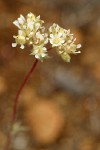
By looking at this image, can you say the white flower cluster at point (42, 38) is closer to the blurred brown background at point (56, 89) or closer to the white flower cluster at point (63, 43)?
the white flower cluster at point (63, 43)

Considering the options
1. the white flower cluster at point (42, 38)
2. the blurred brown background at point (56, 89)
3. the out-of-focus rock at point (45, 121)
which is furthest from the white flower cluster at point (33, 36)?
the out-of-focus rock at point (45, 121)

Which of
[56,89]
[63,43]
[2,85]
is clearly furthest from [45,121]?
[63,43]

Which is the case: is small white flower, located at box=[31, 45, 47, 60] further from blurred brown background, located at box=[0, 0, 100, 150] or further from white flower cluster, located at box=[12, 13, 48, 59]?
blurred brown background, located at box=[0, 0, 100, 150]

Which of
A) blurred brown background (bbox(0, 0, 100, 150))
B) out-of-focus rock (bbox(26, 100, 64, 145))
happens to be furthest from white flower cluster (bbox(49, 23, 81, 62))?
out-of-focus rock (bbox(26, 100, 64, 145))

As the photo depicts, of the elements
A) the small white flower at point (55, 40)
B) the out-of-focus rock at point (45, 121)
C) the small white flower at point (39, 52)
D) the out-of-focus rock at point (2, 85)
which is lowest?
the small white flower at point (39, 52)

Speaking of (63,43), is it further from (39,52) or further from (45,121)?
(45,121)
